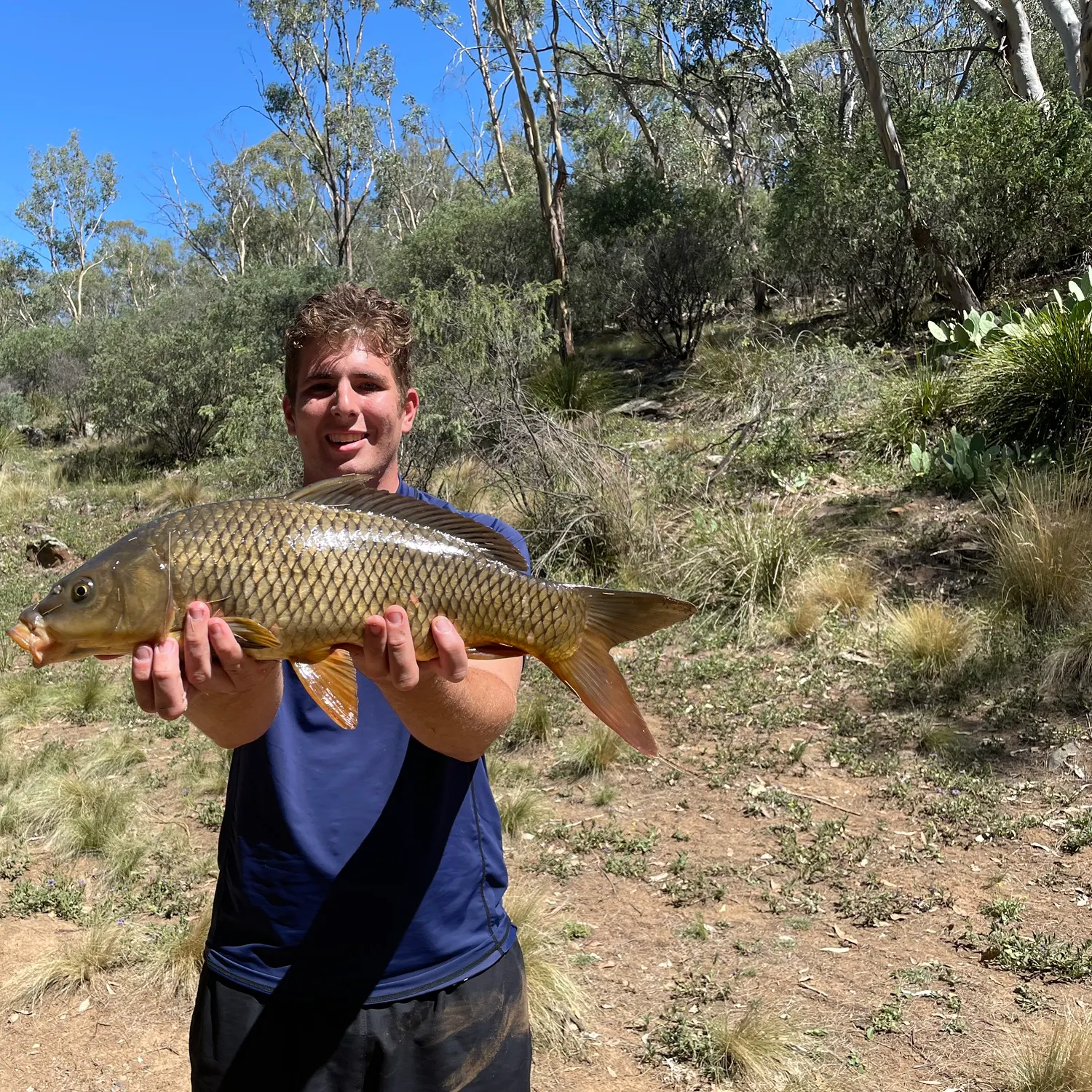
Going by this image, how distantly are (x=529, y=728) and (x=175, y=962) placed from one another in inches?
100

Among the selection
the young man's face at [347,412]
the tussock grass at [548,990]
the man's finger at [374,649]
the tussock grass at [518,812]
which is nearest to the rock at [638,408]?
the tussock grass at [518,812]

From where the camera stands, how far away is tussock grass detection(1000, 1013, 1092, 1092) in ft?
9.27

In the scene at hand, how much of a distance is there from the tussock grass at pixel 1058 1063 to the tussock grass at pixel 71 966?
3399mm

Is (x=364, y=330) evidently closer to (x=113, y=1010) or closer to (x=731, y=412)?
(x=113, y=1010)

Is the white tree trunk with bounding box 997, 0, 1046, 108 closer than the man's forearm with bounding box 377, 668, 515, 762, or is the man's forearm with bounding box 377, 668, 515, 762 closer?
the man's forearm with bounding box 377, 668, 515, 762

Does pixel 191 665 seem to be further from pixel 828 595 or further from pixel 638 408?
pixel 638 408

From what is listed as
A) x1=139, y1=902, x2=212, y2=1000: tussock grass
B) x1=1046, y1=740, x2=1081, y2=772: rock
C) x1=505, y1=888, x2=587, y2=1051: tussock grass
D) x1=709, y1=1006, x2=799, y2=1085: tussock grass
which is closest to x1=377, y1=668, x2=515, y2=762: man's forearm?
x1=505, y1=888, x2=587, y2=1051: tussock grass

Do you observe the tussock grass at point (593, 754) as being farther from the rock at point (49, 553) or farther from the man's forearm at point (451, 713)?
the rock at point (49, 553)

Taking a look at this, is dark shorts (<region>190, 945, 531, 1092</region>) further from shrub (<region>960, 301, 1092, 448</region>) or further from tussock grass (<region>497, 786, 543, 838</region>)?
shrub (<region>960, 301, 1092, 448</region>)

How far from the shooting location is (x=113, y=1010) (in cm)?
372

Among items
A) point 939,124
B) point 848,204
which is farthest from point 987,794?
point 939,124

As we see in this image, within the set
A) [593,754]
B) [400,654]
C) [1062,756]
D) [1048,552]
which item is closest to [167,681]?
[400,654]

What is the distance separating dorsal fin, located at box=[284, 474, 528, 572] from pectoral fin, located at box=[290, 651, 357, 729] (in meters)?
0.26

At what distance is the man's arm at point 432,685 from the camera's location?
157cm
